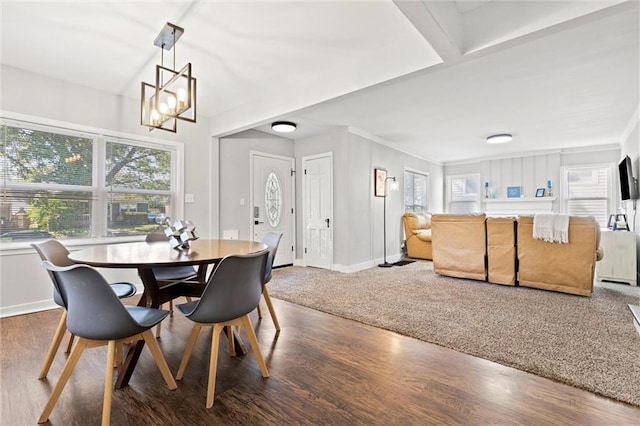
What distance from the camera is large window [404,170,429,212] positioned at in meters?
6.89

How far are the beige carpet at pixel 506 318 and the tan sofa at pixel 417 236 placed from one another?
5.16 feet

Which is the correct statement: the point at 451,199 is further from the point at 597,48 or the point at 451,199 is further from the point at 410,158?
the point at 597,48

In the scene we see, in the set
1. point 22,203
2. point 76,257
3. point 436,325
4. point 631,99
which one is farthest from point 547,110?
point 22,203

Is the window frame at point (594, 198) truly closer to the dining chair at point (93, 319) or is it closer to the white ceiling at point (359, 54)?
the white ceiling at point (359, 54)

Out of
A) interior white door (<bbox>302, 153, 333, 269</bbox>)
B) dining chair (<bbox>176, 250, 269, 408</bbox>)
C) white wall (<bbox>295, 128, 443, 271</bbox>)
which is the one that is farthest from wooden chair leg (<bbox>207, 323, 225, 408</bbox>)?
interior white door (<bbox>302, 153, 333, 269</bbox>)

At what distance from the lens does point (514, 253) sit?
4.00m

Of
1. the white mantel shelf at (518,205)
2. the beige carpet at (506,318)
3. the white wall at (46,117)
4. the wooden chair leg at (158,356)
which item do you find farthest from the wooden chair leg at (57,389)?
the white mantel shelf at (518,205)

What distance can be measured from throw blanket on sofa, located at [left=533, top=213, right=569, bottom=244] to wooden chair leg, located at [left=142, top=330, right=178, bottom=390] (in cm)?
A: 414

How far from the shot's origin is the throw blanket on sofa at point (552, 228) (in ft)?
11.7

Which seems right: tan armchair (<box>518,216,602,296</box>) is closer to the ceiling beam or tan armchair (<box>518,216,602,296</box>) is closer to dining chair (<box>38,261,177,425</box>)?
the ceiling beam

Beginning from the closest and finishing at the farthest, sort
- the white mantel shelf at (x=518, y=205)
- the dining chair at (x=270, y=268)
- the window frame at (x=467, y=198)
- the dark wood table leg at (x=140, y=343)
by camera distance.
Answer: the dark wood table leg at (x=140, y=343) < the dining chair at (x=270, y=268) < the white mantel shelf at (x=518, y=205) < the window frame at (x=467, y=198)

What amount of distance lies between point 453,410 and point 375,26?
2.64 m

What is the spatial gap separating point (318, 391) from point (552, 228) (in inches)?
138

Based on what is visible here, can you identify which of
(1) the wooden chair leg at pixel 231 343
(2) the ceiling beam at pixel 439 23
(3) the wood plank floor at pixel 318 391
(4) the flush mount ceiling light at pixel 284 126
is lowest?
(3) the wood plank floor at pixel 318 391
